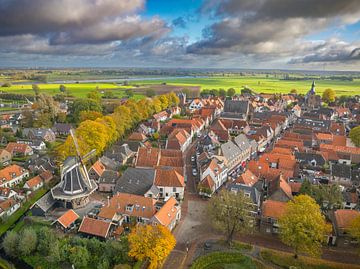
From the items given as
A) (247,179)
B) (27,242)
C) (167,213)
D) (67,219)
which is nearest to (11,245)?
(27,242)

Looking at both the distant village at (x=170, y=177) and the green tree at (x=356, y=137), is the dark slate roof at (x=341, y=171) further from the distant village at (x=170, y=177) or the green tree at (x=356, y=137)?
the green tree at (x=356, y=137)

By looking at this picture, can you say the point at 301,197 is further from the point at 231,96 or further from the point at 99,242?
the point at 231,96

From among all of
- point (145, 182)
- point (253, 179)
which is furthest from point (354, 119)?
point (145, 182)

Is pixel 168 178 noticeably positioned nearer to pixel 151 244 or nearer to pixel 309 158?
pixel 151 244

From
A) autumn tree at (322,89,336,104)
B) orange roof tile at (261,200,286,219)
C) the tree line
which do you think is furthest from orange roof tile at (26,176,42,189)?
autumn tree at (322,89,336,104)

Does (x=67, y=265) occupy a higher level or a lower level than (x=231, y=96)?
lower

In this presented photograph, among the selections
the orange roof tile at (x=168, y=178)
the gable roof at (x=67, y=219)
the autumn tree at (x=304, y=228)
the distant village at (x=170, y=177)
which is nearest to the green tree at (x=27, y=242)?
the gable roof at (x=67, y=219)
